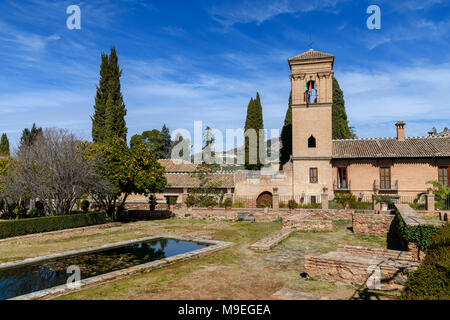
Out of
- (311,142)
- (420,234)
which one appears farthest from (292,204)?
(420,234)

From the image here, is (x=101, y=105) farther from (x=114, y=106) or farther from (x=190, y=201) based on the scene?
(x=190, y=201)

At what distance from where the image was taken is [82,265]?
1050 centimetres

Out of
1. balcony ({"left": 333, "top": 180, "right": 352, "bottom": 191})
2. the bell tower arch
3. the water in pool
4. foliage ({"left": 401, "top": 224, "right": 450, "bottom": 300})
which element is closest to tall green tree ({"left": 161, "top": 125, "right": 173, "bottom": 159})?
the bell tower arch

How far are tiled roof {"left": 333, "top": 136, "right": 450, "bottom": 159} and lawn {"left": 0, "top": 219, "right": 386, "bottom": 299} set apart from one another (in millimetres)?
12214

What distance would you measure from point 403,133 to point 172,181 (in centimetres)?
2388

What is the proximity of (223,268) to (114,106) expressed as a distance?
26.2 m

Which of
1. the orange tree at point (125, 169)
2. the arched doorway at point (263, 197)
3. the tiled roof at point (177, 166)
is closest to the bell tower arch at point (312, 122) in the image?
the arched doorway at point (263, 197)

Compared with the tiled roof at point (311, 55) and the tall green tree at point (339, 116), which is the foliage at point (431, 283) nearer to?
the tiled roof at point (311, 55)

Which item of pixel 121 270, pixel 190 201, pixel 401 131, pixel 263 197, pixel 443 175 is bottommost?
→ pixel 121 270

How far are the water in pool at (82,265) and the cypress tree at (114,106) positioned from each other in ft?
63.9

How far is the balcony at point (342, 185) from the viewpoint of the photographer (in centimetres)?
2728

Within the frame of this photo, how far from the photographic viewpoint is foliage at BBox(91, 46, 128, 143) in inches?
1239

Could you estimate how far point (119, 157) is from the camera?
20.7 metres
